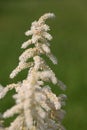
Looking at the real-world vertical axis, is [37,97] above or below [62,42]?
below

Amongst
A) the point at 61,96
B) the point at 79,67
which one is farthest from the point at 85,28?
the point at 61,96

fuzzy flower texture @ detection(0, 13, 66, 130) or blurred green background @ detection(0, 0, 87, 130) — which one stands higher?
blurred green background @ detection(0, 0, 87, 130)

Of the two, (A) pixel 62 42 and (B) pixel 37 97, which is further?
(A) pixel 62 42

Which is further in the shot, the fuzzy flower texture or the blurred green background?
the blurred green background
